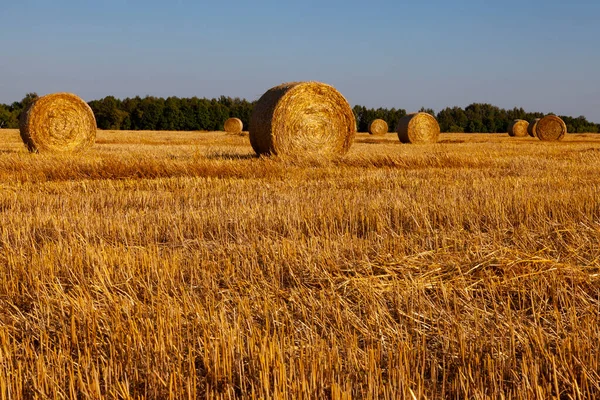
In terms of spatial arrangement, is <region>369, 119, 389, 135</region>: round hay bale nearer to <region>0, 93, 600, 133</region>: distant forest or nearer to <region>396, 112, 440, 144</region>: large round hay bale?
<region>396, 112, 440, 144</region>: large round hay bale

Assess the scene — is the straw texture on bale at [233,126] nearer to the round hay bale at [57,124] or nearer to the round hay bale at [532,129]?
the round hay bale at [532,129]

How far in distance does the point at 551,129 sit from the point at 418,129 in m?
8.77

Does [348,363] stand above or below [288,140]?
below

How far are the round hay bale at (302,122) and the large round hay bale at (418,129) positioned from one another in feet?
41.0

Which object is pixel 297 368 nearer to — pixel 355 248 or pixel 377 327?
pixel 377 327

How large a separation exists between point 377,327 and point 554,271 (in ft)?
4.29

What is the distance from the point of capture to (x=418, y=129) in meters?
26.1

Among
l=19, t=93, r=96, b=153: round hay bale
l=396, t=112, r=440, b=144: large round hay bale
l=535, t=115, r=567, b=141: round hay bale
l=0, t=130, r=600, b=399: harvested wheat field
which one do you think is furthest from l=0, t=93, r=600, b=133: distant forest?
l=0, t=130, r=600, b=399: harvested wheat field

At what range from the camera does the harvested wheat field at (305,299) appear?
2.30 metres

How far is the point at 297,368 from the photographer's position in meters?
2.38

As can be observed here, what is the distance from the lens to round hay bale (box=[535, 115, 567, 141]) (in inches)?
1210

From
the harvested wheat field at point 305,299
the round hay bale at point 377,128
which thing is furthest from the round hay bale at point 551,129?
the harvested wheat field at point 305,299

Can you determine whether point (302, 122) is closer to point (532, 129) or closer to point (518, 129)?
point (532, 129)

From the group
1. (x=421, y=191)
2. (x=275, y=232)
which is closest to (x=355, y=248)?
(x=275, y=232)
